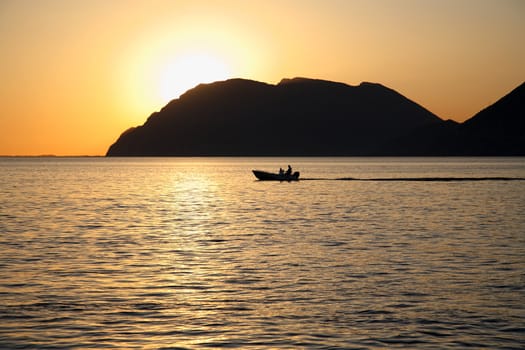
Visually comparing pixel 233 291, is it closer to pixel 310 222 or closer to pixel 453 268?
pixel 453 268

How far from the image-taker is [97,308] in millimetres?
21578

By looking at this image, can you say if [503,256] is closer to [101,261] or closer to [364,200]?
[101,261]

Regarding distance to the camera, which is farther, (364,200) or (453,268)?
(364,200)

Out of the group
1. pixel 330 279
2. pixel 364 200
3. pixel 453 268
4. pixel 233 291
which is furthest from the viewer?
pixel 364 200

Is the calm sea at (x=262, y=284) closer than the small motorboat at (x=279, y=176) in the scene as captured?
Yes

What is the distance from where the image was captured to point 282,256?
33250mm

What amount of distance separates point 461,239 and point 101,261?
20349mm

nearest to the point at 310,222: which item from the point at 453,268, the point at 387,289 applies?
the point at 453,268

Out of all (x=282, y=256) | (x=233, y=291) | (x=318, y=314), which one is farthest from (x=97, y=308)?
(x=282, y=256)

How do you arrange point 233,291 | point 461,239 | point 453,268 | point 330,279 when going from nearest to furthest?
point 233,291 < point 330,279 < point 453,268 < point 461,239

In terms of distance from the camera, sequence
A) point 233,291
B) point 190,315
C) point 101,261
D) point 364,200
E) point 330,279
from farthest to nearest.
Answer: point 364,200, point 101,261, point 330,279, point 233,291, point 190,315

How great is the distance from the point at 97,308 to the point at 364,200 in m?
59.6

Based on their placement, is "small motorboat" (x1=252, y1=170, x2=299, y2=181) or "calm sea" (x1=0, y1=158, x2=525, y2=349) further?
"small motorboat" (x1=252, y1=170, x2=299, y2=181)

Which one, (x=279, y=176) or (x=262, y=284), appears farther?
(x=279, y=176)
